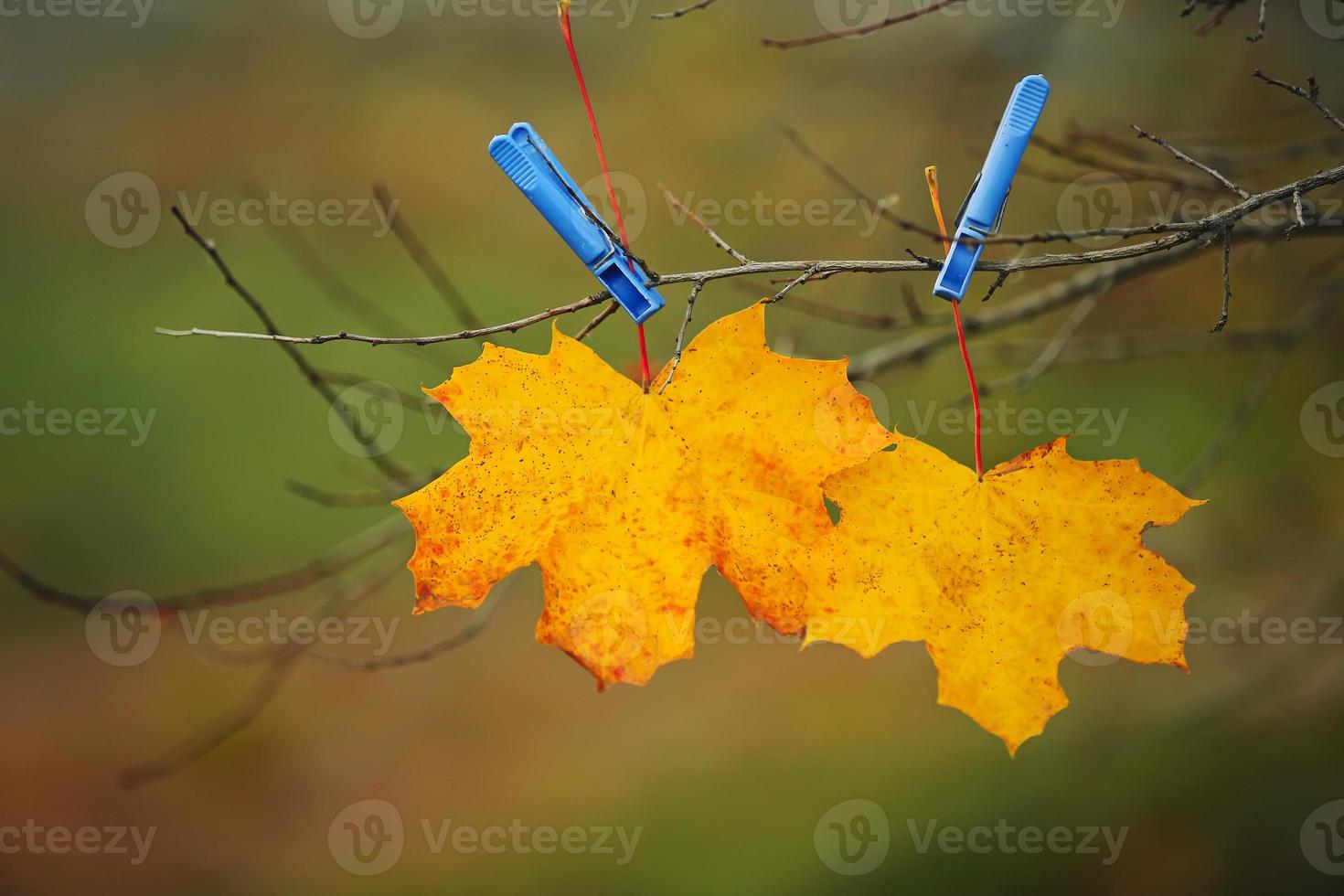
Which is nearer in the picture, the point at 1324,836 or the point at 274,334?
the point at 274,334

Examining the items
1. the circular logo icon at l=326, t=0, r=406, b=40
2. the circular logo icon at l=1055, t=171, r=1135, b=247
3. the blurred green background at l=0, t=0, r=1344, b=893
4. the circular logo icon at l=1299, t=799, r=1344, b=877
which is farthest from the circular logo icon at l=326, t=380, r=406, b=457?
the circular logo icon at l=1299, t=799, r=1344, b=877

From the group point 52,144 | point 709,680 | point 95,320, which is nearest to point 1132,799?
point 709,680

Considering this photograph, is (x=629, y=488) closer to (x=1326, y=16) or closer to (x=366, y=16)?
(x=1326, y=16)

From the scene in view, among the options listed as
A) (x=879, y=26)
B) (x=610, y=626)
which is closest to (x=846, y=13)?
(x=879, y=26)

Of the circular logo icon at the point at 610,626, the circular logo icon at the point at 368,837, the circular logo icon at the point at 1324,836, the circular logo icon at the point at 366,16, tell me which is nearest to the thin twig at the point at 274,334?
the circular logo icon at the point at 610,626

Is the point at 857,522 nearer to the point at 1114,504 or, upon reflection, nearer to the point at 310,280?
the point at 1114,504

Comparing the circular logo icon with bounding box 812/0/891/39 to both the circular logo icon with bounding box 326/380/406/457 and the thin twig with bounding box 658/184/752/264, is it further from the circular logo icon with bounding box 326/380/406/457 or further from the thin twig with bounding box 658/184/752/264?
the thin twig with bounding box 658/184/752/264

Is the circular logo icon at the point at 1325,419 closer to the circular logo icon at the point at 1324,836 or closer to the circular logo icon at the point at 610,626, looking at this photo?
the circular logo icon at the point at 1324,836
